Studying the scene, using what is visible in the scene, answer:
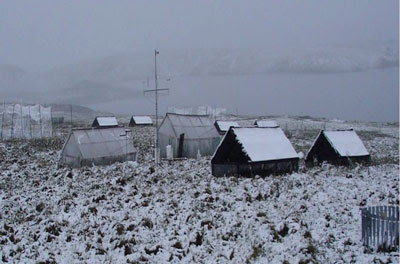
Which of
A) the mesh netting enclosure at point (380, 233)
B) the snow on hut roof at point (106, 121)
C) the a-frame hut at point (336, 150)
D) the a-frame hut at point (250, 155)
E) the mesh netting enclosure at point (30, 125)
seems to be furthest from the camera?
the snow on hut roof at point (106, 121)

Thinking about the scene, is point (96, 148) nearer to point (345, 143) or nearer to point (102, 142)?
point (102, 142)

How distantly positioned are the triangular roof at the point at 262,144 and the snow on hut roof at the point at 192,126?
36.7 ft

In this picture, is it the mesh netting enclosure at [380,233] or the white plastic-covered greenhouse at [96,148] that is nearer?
the mesh netting enclosure at [380,233]

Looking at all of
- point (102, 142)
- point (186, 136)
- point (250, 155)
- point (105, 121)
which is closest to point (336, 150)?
point (250, 155)

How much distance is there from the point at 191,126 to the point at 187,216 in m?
20.8

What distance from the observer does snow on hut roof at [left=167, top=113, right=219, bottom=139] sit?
107ft

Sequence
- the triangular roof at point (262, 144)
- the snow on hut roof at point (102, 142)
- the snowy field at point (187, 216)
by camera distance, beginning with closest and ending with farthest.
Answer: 1. the snowy field at point (187, 216)
2. the triangular roof at point (262, 144)
3. the snow on hut roof at point (102, 142)

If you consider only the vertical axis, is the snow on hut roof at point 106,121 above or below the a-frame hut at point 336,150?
above

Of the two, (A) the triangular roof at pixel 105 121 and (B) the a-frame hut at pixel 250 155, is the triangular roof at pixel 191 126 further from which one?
(A) the triangular roof at pixel 105 121

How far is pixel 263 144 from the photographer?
70.1 feet

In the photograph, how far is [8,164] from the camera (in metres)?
26.2

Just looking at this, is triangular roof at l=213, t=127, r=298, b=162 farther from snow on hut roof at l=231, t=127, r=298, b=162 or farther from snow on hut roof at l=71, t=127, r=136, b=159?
snow on hut roof at l=71, t=127, r=136, b=159

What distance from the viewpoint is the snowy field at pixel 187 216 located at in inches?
420

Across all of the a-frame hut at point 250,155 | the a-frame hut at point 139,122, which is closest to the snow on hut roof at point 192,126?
the a-frame hut at point 250,155
